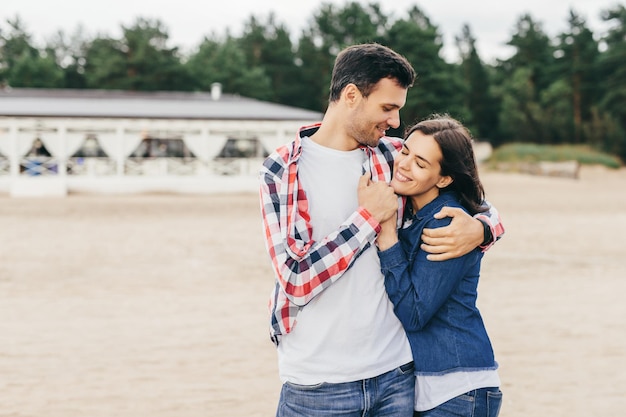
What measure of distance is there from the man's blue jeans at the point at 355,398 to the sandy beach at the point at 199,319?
2590 millimetres

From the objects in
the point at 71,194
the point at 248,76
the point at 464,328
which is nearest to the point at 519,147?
the point at 248,76

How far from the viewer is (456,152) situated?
212cm

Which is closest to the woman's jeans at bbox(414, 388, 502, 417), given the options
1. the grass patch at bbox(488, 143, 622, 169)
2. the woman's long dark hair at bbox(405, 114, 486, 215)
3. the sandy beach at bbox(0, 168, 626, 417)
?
the woman's long dark hair at bbox(405, 114, 486, 215)

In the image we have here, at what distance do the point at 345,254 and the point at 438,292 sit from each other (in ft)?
0.92

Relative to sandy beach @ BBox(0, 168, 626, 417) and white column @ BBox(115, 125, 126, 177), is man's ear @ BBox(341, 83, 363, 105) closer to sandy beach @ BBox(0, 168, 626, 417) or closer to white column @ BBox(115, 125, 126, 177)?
sandy beach @ BBox(0, 168, 626, 417)

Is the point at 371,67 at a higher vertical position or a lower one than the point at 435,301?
higher

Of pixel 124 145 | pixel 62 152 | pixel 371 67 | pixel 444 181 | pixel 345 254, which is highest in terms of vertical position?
pixel 371 67

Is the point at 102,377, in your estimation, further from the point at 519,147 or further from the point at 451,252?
the point at 519,147

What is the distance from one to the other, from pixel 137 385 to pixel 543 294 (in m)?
5.10

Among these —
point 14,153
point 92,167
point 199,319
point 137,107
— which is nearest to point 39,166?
point 14,153

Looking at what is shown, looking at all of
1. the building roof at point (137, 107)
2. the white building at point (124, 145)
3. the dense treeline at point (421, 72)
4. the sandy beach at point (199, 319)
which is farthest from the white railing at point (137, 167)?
the dense treeline at point (421, 72)

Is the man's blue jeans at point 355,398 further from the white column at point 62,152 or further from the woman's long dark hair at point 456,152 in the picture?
the white column at point 62,152

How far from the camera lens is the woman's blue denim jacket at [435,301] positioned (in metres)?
2.03

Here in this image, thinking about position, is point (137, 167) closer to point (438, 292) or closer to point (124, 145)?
point (124, 145)
